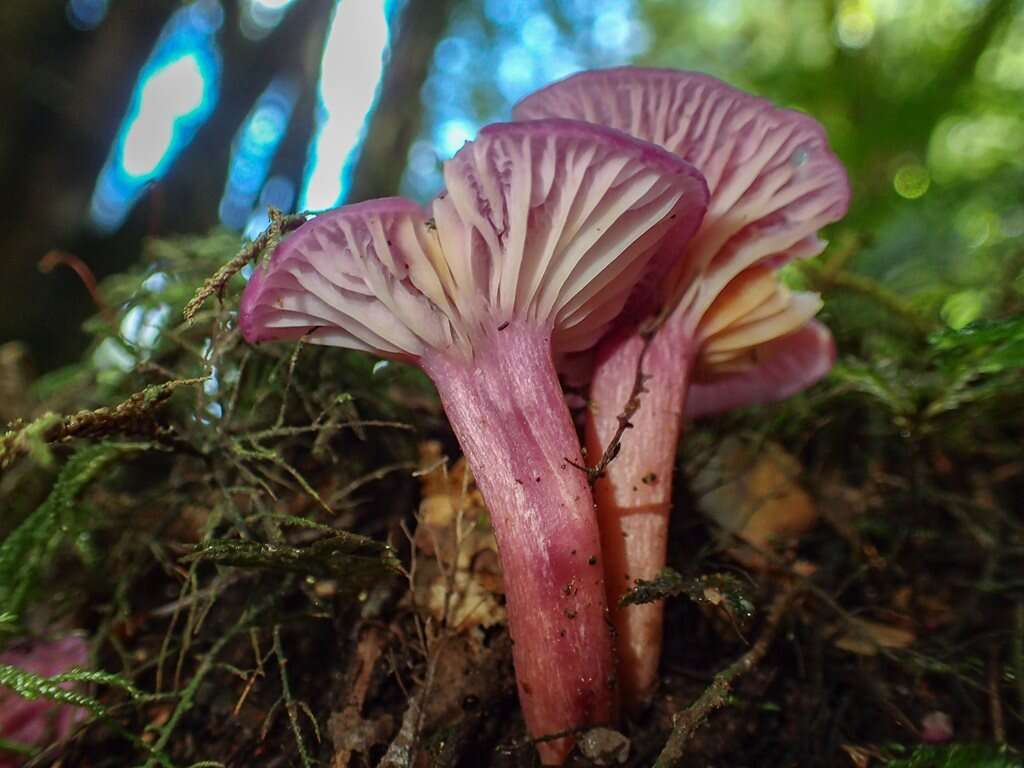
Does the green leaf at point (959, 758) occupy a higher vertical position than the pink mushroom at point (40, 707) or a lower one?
lower

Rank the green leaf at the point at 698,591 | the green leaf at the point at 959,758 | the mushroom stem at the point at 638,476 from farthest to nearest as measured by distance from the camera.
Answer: the mushroom stem at the point at 638,476 < the green leaf at the point at 698,591 < the green leaf at the point at 959,758

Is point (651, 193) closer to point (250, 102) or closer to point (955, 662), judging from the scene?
point (955, 662)

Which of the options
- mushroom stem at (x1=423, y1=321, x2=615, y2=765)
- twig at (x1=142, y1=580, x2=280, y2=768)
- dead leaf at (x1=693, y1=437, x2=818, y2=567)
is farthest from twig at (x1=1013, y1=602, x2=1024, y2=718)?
twig at (x1=142, y1=580, x2=280, y2=768)

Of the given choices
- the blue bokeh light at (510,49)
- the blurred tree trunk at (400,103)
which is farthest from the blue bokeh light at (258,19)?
the blue bokeh light at (510,49)

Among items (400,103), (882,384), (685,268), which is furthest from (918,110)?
(685,268)

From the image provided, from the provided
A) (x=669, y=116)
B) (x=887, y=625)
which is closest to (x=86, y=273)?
(x=669, y=116)

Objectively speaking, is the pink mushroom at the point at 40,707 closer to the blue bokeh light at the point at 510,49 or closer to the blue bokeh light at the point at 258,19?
the blue bokeh light at the point at 258,19

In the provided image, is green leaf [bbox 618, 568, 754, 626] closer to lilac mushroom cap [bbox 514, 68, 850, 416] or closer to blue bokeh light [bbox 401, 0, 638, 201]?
lilac mushroom cap [bbox 514, 68, 850, 416]

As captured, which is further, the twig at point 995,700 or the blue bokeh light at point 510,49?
the blue bokeh light at point 510,49
